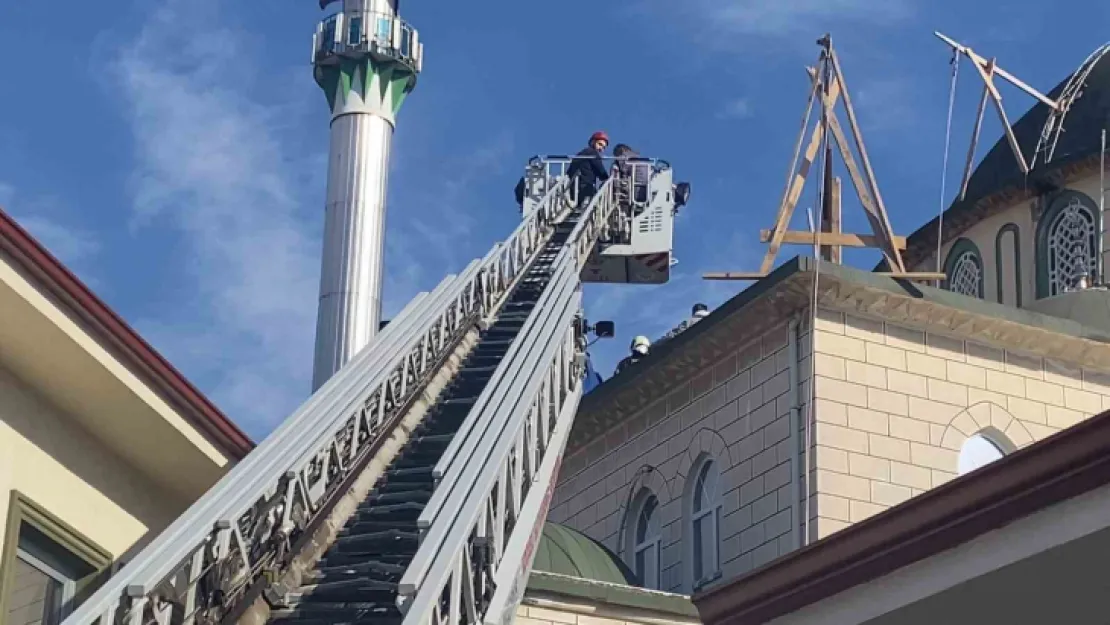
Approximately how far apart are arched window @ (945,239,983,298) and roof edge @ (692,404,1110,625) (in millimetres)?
18403

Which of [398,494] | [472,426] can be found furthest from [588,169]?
[472,426]

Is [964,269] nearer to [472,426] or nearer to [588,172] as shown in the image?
[588,172]

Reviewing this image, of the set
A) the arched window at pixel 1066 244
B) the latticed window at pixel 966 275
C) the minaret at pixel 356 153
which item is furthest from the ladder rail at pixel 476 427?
the minaret at pixel 356 153

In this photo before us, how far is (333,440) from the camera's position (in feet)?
43.4

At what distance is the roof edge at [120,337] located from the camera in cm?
969

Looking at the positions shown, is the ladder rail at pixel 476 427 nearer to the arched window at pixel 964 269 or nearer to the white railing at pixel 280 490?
the white railing at pixel 280 490

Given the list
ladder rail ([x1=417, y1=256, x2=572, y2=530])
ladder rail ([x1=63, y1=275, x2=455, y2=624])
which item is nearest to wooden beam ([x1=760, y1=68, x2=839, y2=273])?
ladder rail ([x1=417, y1=256, x2=572, y2=530])

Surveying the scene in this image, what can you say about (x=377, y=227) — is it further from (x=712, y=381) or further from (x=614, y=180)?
(x=712, y=381)

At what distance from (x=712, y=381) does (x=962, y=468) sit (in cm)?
307

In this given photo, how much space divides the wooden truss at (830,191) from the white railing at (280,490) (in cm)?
678

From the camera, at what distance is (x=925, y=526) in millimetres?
9086

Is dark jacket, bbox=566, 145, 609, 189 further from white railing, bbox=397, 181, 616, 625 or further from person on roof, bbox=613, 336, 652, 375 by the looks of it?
white railing, bbox=397, 181, 616, 625

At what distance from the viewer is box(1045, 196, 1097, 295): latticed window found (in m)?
26.5

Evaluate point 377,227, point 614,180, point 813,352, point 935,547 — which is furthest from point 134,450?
point 377,227
